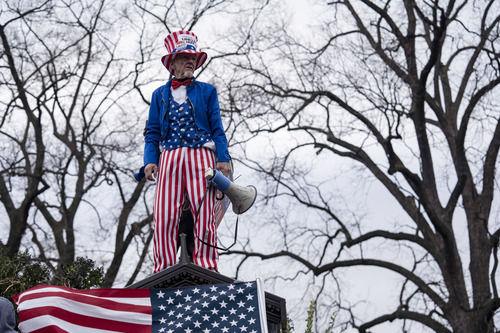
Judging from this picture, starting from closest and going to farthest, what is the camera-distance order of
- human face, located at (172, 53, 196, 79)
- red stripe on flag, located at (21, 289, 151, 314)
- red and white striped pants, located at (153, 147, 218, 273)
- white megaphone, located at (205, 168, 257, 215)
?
red stripe on flag, located at (21, 289, 151, 314)
white megaphone, located at (205, 168, 257, 215)
red and white striped pants, located at (153, 147, 218, 273)
human face, located at (172, 53, 196, 79)

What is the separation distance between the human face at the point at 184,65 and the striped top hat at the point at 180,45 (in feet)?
0.13

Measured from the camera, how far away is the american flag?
26.0ft

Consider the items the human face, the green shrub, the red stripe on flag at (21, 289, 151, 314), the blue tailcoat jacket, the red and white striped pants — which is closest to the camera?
the red stripe on flag at (21, 289, 151, 314)

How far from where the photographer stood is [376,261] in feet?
65.2

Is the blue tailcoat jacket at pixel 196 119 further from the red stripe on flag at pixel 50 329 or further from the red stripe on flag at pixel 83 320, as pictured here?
the red stripe on flag at pixel 50 329

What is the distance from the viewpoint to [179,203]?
28.9ft

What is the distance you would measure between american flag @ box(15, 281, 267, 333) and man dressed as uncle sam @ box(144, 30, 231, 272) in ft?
1.72

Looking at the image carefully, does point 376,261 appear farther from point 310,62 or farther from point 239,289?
point 239,289

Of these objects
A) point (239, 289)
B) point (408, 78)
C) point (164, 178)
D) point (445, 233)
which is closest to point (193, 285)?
point (239, 289)

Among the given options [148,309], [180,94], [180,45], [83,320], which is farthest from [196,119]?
[83,320]

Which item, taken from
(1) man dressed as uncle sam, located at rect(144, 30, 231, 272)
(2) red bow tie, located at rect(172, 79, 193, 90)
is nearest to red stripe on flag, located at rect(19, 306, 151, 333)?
(1) man dressed as uncle sam, located at rect(144, 30, 231, 272)

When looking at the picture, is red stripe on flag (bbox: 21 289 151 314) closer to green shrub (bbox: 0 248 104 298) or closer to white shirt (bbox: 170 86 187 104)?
white shirt (bbox: 170 86 187 104)

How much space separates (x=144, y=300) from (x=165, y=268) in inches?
17.7

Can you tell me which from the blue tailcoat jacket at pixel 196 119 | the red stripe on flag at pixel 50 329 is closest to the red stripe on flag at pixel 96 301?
the red stripe on flag at pixel 50 329
